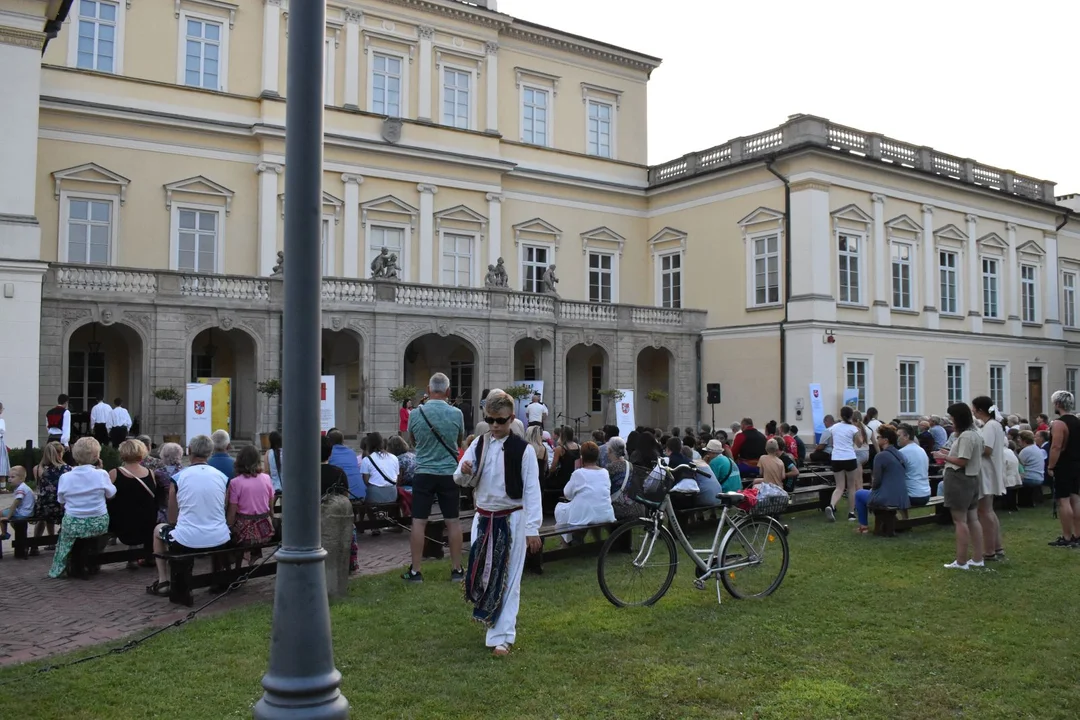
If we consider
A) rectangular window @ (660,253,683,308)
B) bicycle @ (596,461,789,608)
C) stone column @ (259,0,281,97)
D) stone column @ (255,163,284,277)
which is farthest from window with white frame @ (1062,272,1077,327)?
bicycle @ (596,461,789,608)

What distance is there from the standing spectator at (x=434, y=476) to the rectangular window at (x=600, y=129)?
Answer: 2785cm

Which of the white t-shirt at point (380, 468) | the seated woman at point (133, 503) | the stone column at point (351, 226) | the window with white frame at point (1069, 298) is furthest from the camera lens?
the window with white frame at point (1069, 298)

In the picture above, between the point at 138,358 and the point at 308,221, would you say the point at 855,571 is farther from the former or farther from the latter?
the point at 138,358

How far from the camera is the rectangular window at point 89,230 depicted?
25.3m

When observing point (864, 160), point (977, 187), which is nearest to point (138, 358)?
point (864, 160)

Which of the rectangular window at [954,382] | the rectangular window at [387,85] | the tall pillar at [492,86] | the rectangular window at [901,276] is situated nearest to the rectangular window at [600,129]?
the tall pillar at [492,86]

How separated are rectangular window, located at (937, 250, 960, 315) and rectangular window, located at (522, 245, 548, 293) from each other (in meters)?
15.0

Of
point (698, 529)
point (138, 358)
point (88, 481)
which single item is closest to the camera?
point (88, 481)

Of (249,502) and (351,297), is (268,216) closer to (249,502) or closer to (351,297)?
(351,297)

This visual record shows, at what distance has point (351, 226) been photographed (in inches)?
1144

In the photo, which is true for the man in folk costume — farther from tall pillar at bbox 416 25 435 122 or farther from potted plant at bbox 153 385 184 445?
tall pillar at bbox 416 25 435 122

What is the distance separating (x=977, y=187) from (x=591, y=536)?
30.2 m

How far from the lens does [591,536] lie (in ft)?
35.8

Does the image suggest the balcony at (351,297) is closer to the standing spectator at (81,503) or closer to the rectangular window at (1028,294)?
the standing spectator at (81,503)
